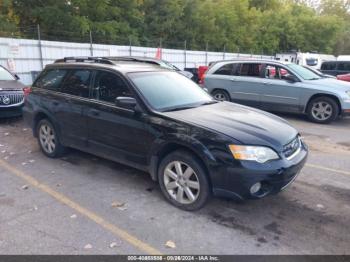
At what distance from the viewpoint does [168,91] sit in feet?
15.3

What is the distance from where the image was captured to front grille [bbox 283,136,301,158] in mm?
3801

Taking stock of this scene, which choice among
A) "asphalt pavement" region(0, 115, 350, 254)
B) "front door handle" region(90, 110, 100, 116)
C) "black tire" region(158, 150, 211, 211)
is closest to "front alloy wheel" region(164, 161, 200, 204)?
"black tire" region(158, 150, 211, 211)

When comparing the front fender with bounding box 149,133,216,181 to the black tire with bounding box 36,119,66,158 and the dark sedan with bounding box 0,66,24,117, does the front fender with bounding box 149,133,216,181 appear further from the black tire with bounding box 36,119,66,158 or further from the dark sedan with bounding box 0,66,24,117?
the dark sedan with bounding box 0,66,24,117

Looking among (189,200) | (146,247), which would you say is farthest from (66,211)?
(189,200)

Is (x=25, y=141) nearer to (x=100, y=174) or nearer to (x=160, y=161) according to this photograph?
(x=100, y=174)

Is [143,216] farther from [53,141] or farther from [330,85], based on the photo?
[330,85]

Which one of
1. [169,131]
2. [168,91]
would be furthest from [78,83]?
[169,131]

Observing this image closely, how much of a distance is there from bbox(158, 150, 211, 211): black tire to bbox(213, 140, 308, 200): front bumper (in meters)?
0.15

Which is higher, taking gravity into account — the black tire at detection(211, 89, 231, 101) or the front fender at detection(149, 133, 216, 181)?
the front fender at detection(149, 133, 216, 181)

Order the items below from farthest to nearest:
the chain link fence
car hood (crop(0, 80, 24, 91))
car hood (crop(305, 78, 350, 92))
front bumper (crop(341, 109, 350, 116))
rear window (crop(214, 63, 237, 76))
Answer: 1. the chain link fence
2. rear window (crop(214, 63, 237, 76))
3. car hood (crop(305, 78, 350, 92))
4. front bumper (crop(341, 109, 350, 116))
5. car hood (crop(0, 80, 24, 91))

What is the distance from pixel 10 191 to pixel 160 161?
2103 mm

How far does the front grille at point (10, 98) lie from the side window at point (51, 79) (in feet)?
8.62

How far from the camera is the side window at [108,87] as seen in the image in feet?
14.8

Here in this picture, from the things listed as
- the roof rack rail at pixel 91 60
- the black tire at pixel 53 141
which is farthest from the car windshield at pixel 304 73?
the black tire at pixel 53 141
